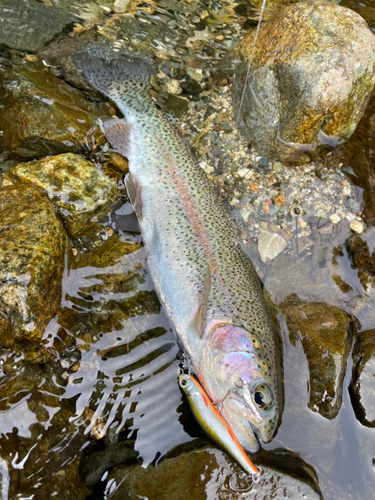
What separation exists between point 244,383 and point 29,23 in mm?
4440

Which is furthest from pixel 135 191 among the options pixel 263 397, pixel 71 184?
pixel 263 397

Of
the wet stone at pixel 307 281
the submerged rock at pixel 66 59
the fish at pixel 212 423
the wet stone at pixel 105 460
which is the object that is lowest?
the wet stone at pixel 105 460

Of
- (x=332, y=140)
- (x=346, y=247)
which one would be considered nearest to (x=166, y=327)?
(x=346, y=247)

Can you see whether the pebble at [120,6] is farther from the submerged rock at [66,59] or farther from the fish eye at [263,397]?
the fish eye at [263,397]

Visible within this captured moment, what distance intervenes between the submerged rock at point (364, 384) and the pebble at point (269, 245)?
46.6 inches

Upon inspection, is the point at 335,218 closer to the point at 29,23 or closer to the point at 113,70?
the point at 113,70

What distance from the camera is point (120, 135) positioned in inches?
133

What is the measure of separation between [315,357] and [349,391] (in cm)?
41

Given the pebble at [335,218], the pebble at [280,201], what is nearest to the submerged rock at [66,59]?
the pebble at [280,201]

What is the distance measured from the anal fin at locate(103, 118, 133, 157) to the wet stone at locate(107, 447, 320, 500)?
282 cm

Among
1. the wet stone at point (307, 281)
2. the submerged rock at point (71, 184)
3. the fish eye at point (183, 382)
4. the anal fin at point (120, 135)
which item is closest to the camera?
the fish eye at point (183, 382)

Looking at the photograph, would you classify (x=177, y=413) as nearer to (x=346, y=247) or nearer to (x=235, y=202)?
(x=235, y=202)

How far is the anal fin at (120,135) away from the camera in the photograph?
11.0 feet

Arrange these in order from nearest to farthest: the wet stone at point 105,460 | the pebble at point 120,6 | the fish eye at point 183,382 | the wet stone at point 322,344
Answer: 1. the wet stone at point 105,460
2. the fish eye at point 183,382
3. the wet stone at point 322,344
4. the pebble at point 120,6
